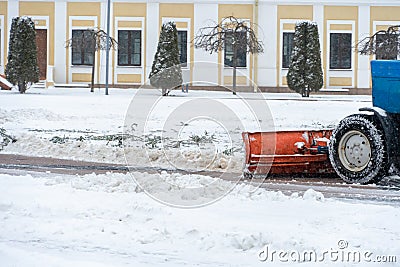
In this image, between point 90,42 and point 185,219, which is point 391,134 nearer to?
point 185,219

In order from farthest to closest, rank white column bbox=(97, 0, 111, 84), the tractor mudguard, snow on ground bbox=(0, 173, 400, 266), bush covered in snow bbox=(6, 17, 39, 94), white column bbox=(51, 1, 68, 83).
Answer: white column bbox=(51, 1, 68, 83) → white column bbox=(97, 0, 111, 84) → bush covered in snow bbox=(6, 17, 39, 94) → the tractor mudguard → snow on ground bbox=(0, 173, 400, 266)

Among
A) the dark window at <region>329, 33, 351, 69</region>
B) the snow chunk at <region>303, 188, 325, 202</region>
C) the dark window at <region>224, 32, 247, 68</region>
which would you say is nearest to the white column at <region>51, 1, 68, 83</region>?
the dark window at <region>224, 32, 247, 68</region>

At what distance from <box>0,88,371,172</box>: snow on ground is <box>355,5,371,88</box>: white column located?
13480mm

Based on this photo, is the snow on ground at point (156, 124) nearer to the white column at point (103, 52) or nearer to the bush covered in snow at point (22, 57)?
the bush covered in snow at point (22, 57)

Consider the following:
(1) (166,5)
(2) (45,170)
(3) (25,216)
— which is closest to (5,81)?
(1) (166,5)

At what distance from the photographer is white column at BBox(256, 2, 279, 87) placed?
127 feet

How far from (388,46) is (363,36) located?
6.17 metres

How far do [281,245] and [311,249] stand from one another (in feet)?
0.80

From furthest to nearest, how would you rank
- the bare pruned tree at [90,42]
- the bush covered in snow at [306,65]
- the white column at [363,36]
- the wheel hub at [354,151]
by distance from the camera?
the white column at [363,36], the bare pruned tree at [90,42], the bush covered in snow at [306,65], the wheel hub at [354,151]

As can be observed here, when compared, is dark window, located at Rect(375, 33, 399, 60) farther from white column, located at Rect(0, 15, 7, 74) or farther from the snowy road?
the snowy road

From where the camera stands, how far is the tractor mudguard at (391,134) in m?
10.8

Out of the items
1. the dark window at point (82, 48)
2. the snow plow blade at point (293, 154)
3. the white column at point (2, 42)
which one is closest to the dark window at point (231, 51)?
the dark window at point (82, 48)

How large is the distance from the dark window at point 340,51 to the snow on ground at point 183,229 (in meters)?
30.5

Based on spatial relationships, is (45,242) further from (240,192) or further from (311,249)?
(240,192)
